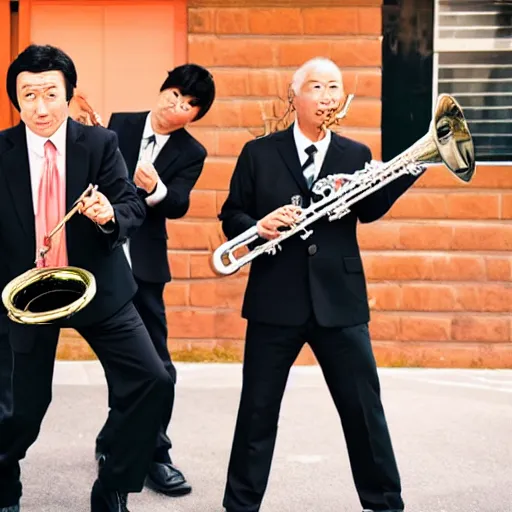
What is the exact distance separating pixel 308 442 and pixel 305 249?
1933 mm

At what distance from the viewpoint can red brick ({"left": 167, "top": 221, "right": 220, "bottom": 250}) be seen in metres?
8.23

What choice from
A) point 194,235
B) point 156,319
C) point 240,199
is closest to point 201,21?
point 194,235

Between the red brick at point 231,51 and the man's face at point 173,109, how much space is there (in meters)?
2.79

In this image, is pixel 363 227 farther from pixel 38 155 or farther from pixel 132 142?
pixel 38 155

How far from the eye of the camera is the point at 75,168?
4496 mm

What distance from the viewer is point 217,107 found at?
8.17 metres

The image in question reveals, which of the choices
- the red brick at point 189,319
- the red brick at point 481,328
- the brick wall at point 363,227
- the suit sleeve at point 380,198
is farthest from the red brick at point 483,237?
the suit sleeve at point 380,198

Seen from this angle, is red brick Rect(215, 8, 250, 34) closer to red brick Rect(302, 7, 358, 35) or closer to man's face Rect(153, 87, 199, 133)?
red brick Rect(302, 7, 358, 35)

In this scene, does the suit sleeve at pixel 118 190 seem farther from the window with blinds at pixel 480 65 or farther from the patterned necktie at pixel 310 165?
the window with blinds at pixel 480 65

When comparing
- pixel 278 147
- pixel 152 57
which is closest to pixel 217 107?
pixel 152 57

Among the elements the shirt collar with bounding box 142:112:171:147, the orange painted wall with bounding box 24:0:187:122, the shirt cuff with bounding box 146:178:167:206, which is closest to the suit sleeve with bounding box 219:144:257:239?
the shirt cuff with bounding box 146:178:167:206

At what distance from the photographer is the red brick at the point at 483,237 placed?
26.9 feet

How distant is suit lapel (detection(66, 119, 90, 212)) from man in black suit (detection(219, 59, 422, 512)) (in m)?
0.65

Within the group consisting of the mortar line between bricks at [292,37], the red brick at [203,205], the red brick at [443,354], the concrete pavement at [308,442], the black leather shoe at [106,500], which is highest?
the mortar line between bricks at [292,37]
